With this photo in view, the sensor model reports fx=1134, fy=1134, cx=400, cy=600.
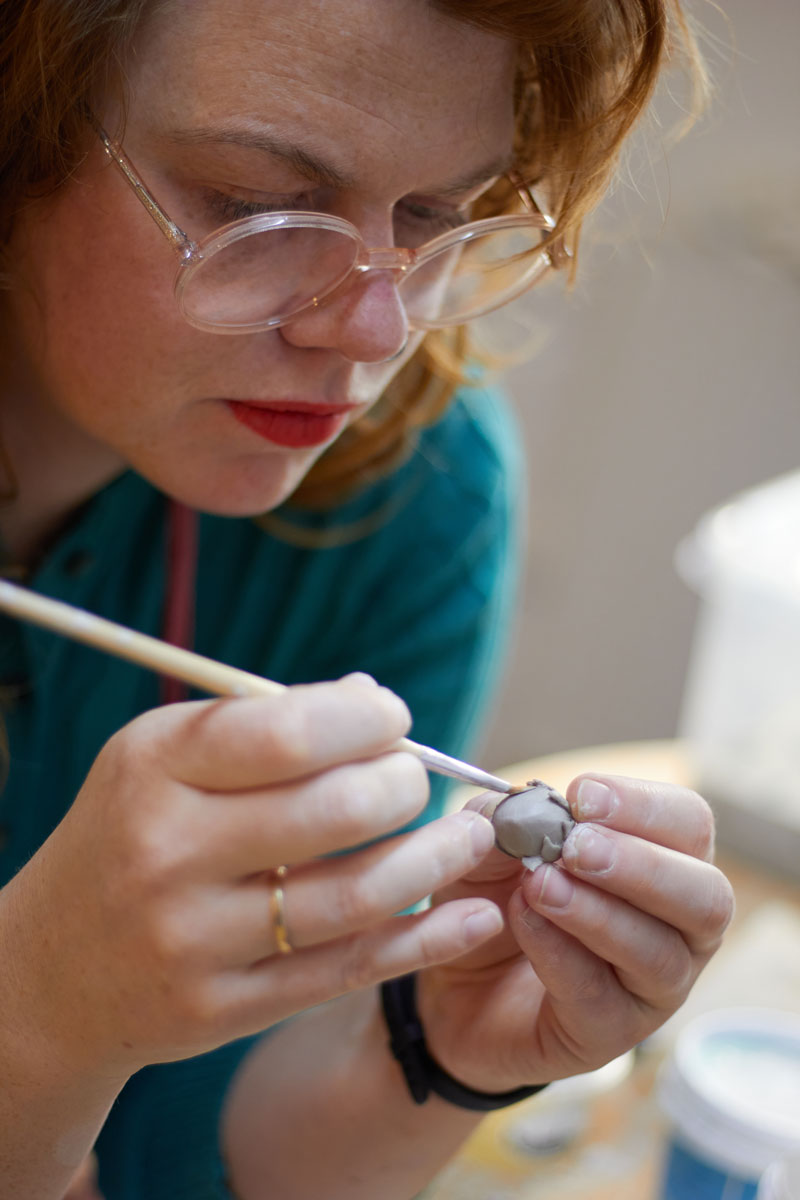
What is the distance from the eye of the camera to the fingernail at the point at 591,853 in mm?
624

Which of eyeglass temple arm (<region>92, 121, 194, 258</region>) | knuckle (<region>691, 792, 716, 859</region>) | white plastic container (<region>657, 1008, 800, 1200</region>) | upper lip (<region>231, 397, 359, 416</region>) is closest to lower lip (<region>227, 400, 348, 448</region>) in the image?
upper lip (<region>231, 397, 359, 416</region>)

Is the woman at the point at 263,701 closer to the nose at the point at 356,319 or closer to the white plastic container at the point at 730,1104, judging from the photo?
the nose at the point at 356,319

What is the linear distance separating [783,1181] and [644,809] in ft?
0.84

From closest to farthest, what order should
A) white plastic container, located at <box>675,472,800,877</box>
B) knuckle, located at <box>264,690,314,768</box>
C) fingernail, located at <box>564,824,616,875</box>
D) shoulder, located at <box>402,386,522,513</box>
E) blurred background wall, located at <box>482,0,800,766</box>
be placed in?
knuckle, located at <box>264,690,314,768</box>
fingernail, located at <box>564,824,616,875</box>
shoulder, located at <box>402,386,522,513</box>
white plastic container, located at <box>675,472,800,877</box>
blurred background wall, located at <box>482,0,800,766</box>

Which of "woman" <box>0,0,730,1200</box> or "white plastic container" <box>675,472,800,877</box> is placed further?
"white plastic container" <box>675,472,800,877</box>

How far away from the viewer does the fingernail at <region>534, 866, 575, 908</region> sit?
633 mm

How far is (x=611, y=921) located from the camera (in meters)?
0.64

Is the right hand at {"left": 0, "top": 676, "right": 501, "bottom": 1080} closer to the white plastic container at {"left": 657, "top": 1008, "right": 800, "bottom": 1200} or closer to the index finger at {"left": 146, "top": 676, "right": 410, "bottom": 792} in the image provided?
the index finger at {"left": 146, "top": 676, "right": 410, "bottom": 792}

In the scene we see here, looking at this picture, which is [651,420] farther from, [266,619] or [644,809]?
[644,809]

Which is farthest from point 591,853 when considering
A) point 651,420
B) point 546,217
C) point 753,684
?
point 651,420

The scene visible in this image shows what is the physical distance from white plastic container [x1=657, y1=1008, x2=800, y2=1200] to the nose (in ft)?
1.91

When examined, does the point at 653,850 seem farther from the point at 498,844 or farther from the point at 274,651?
the point at 274,651

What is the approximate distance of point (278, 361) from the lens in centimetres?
78

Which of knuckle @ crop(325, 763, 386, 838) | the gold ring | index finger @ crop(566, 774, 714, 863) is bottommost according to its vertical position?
index finger @ crop(566, 774, 714, 863)
